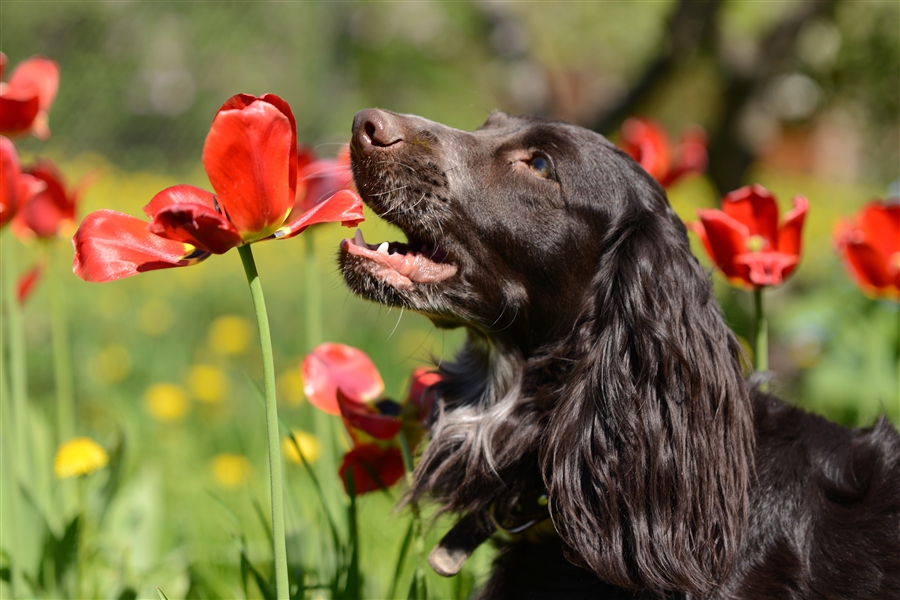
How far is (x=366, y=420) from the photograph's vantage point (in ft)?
6.68

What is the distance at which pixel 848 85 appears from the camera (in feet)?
21.2

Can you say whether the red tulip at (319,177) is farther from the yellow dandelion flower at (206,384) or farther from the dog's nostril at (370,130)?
the yellow dandelion flower at (206,384)

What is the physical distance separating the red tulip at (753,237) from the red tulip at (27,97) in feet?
5.35

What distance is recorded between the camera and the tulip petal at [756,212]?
2.21 metres

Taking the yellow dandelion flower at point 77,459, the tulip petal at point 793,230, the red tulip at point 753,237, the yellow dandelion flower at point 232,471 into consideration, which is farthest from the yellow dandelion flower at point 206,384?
the tulip petal at point 793,230

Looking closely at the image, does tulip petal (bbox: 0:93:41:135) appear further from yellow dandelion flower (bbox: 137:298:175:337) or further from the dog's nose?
yellow dandelion flower (bbox: 137:298:175:337)

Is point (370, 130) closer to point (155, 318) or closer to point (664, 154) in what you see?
point (664, 154)

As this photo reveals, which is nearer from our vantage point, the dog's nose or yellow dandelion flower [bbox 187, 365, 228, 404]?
the dog's nose

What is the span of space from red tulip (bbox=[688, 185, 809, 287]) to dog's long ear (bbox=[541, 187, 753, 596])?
0.11m

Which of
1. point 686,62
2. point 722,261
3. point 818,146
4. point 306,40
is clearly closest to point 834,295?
point 686,62

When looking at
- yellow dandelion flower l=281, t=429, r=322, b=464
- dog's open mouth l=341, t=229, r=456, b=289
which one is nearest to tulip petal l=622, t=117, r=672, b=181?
dog's open mouth l=341, t=229, r=456, b=289

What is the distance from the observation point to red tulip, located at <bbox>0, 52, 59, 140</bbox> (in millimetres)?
2008

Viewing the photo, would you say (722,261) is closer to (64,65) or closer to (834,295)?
(834,295)

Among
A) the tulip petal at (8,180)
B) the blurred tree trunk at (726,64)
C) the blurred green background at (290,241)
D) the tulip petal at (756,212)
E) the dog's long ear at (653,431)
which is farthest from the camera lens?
the blurred tree trunk at (726,64)
